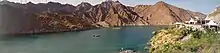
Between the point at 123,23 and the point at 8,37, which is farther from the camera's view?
the point at 123,23

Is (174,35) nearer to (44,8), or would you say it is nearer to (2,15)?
(44,8)

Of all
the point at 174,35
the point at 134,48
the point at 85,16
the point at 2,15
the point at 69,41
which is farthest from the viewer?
the point at 69,41

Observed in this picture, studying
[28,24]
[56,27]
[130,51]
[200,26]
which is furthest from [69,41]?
[28,24]

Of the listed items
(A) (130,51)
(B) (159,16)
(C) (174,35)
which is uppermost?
(B) (159,16)

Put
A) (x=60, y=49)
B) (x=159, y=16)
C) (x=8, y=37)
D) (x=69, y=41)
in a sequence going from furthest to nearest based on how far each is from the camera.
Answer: (x=69, y=41) < (x=60, y=49) < (x=159, y=16) < (x=8, y=37)

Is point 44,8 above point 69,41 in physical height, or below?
above

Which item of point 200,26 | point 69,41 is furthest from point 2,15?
point 69,41
